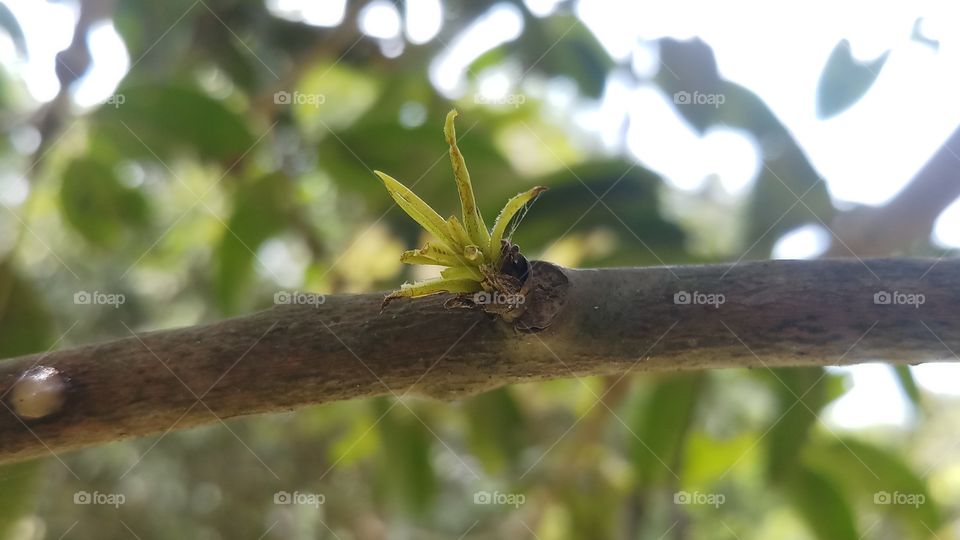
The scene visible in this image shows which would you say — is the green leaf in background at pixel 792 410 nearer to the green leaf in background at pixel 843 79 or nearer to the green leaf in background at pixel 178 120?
the green leaf in background at pixel 843 79

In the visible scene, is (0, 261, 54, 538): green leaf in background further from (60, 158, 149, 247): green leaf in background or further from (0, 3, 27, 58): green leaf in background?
(0, 3, 27, 58): green leaf in background

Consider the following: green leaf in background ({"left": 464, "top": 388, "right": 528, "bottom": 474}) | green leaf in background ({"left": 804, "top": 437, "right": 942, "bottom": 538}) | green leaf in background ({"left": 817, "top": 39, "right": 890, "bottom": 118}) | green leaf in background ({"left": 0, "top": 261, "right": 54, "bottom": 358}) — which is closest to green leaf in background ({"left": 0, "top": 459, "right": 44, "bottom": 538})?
green leaf in background ({"left": 0, "top": 261, "right": 54, "bottom": 358})

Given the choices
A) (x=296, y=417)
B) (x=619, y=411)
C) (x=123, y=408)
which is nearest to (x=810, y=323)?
(x=123, y=408)

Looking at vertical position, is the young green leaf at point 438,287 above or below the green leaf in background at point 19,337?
below

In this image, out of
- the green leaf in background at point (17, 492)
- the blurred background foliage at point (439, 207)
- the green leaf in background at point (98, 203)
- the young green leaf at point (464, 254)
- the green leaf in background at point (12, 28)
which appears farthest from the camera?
the green leaf in background at point (98, 203)

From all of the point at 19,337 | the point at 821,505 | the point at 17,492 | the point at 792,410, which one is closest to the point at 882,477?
the point at 821,505

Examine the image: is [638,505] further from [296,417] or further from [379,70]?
[296,417]

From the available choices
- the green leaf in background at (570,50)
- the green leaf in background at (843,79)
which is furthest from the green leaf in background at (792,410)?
the green leaf in background at (570,50)
